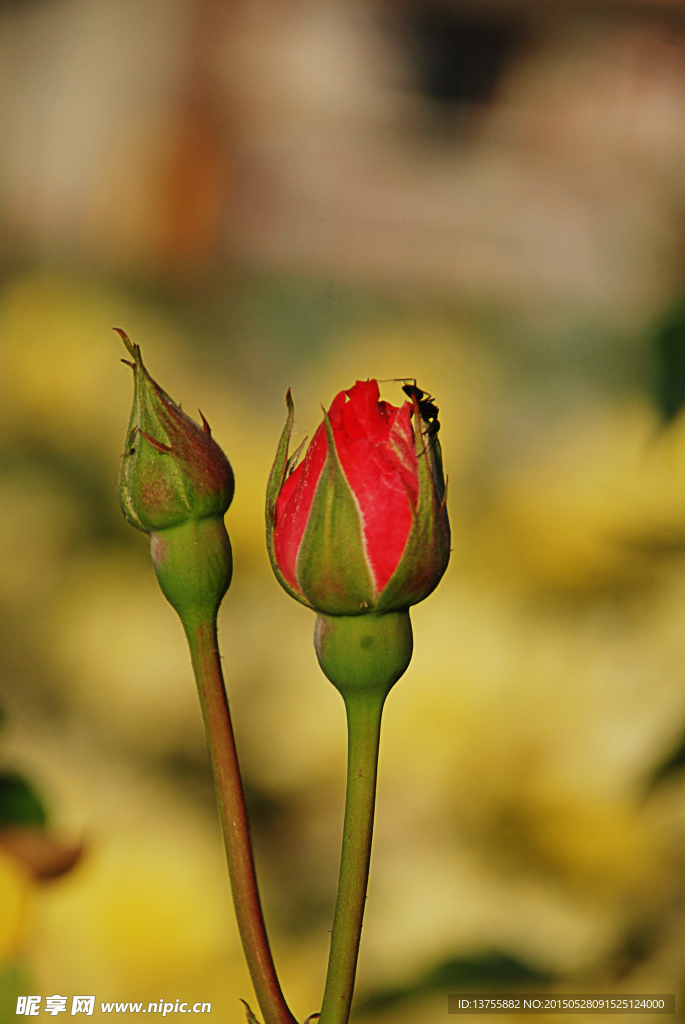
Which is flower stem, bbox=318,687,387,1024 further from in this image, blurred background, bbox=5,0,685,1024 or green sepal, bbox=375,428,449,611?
blurred background, bbox=5,0,685,1024

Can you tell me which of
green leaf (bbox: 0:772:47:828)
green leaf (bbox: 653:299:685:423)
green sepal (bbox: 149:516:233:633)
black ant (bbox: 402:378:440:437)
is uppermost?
green leaf (bbox: 653:299:685:423)

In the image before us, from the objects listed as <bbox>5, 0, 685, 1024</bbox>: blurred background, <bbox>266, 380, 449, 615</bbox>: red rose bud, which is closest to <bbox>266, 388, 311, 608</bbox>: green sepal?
<bbox>266, 380, 449, 615</bbox>: red rose bud

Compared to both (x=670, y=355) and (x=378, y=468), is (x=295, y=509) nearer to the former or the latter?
(x=378, y=468)

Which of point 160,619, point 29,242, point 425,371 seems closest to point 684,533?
point 425,371

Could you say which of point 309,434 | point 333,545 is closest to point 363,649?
point 333,545

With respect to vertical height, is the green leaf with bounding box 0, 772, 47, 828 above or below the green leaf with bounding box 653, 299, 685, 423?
below

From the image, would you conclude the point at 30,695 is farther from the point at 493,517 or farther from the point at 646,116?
the point at 646,116

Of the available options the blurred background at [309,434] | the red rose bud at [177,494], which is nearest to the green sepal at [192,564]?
the red rose bud at [177,494]
